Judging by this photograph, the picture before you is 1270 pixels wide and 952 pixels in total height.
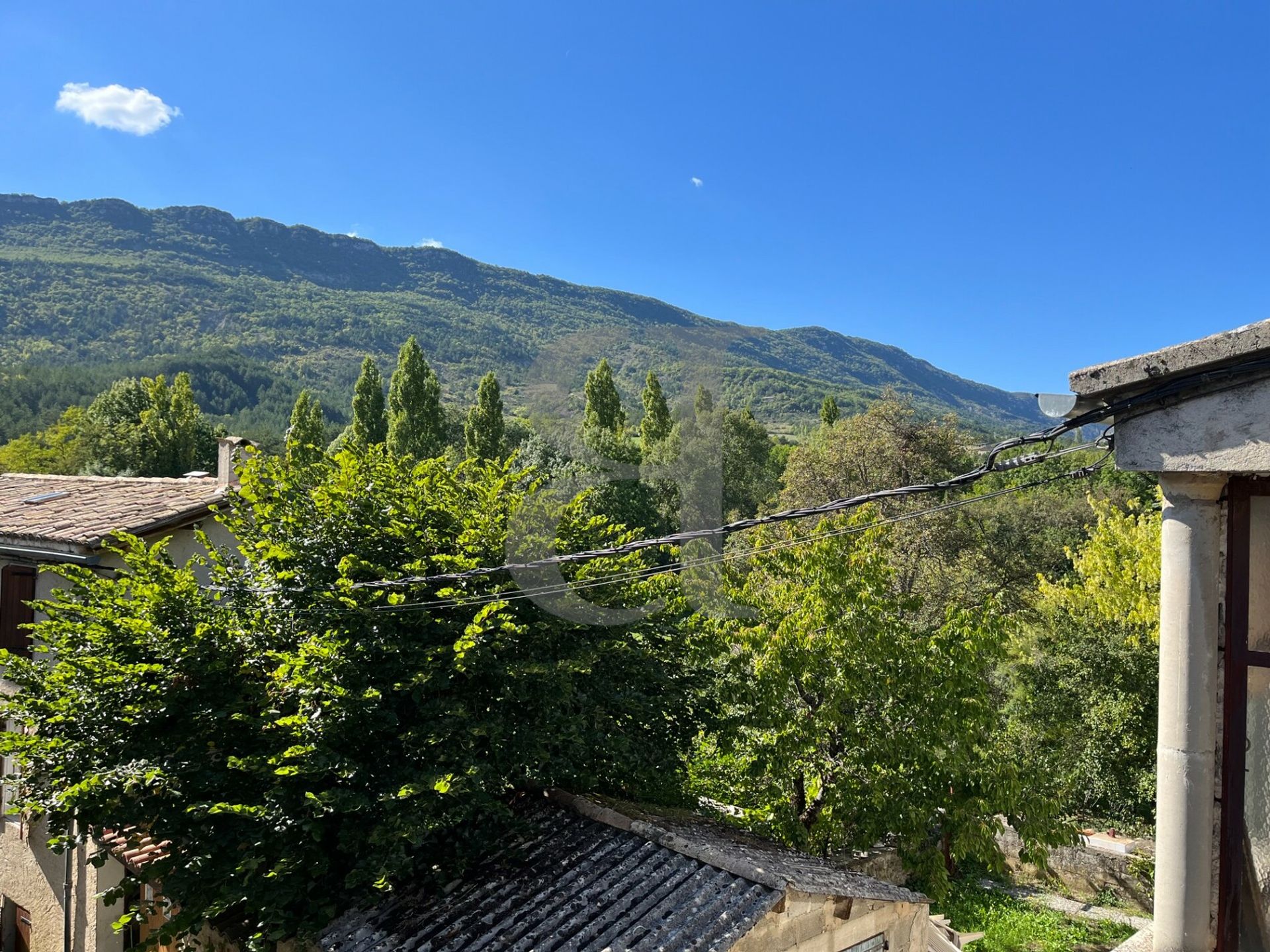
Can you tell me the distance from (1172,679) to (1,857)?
16239 millimetres

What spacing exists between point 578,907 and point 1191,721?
521 centimetres

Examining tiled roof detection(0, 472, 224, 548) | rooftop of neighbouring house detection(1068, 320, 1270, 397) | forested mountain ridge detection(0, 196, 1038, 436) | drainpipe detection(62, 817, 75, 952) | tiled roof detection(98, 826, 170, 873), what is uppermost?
forested mountain ridge detection(0, 196, 1038, 436)

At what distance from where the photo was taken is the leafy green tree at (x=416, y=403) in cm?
5441

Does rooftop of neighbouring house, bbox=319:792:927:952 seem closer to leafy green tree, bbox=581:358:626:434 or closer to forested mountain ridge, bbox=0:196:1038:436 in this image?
leafy green tree, bbox=581:358:626:434

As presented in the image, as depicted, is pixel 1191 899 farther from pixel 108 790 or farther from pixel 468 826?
pixel 108 790

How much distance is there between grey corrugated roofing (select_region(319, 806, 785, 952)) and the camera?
21.5 feet

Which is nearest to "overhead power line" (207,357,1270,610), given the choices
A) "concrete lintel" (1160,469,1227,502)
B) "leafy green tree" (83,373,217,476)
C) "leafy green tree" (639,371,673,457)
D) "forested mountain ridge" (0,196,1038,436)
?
"concrete lintel" (1160,469,1227,502)

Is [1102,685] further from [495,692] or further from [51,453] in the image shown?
[51,453]

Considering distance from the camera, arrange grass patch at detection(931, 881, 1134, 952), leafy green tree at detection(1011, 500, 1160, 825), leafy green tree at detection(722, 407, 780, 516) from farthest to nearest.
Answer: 1. leafy green tree at detection(722, 407, 780, 516)
2. leafy green tree at detection(1011, 500, 1160, 825)
3. grass patch at detection(931, 881, 1134, 952)

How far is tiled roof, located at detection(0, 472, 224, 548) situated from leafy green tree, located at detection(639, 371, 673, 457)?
33921mm

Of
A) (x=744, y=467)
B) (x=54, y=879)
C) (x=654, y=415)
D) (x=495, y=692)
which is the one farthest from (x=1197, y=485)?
(x=654, y=415)

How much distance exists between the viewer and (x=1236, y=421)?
3.36m

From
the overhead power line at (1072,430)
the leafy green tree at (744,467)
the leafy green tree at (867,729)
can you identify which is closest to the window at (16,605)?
the leafy green tree at (867,729)

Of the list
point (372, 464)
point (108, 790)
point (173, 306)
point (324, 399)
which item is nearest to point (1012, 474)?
point (372, 464)
